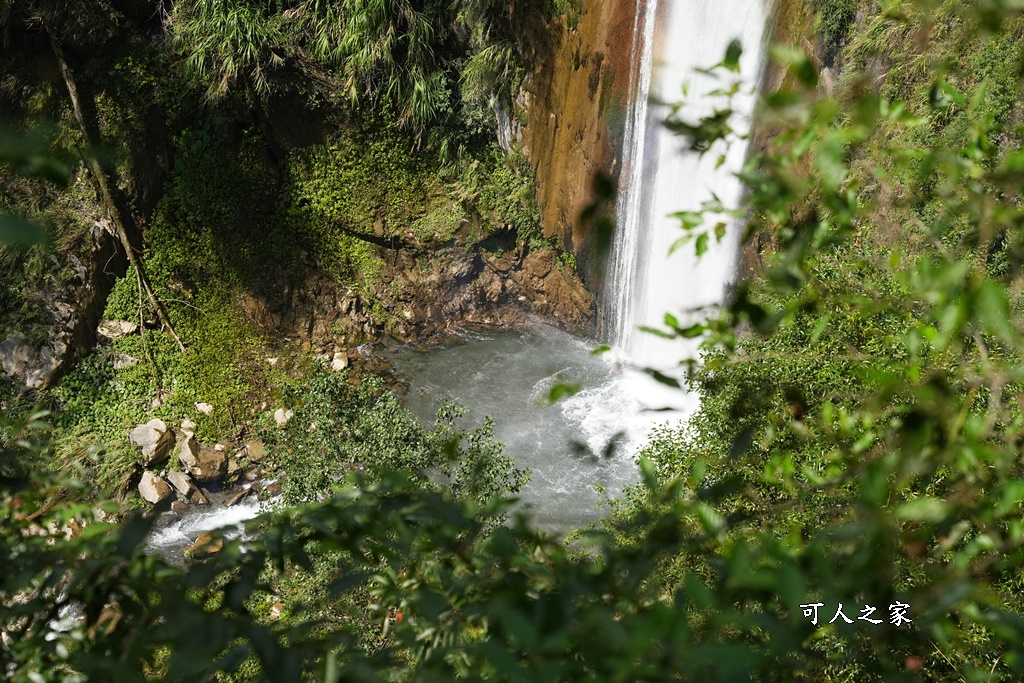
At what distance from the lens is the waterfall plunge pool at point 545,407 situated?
7.27m

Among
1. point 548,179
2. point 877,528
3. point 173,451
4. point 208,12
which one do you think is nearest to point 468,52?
point 548,179

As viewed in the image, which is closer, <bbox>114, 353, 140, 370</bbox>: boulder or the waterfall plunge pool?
the waterfall plunge pool

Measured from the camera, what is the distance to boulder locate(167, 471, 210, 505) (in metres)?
7.38

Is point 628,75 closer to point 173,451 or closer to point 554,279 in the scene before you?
point 554,279

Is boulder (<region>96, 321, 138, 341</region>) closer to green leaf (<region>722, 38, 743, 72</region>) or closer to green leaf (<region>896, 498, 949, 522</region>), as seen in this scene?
green leaf (<region>722, 38, 743, 72</region>)

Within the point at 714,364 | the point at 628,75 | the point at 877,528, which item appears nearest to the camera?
the point at 877,528

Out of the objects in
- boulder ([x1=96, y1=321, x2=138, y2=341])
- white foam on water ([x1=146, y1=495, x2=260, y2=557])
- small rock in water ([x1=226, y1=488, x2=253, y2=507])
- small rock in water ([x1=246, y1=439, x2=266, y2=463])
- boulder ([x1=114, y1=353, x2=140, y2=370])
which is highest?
boulder ([x1=96, y1=321, x2=138, y2=341])

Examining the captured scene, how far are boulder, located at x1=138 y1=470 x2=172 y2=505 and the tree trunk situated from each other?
1721 millimetres

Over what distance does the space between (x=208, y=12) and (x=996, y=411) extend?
29.2ft

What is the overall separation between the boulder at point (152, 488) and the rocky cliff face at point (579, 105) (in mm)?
4889

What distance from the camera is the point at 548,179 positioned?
9.02 meters

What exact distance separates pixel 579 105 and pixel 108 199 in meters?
5.41

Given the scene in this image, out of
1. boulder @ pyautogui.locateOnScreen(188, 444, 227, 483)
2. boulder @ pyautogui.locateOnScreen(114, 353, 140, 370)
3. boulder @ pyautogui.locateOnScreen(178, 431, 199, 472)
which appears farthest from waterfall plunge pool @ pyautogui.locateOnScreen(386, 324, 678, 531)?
boulder @ pyautogui.locateOnScreen(114, 353, 140, 370)

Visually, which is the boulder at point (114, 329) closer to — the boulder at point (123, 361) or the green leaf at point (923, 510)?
the boulder at point (123, 361)
